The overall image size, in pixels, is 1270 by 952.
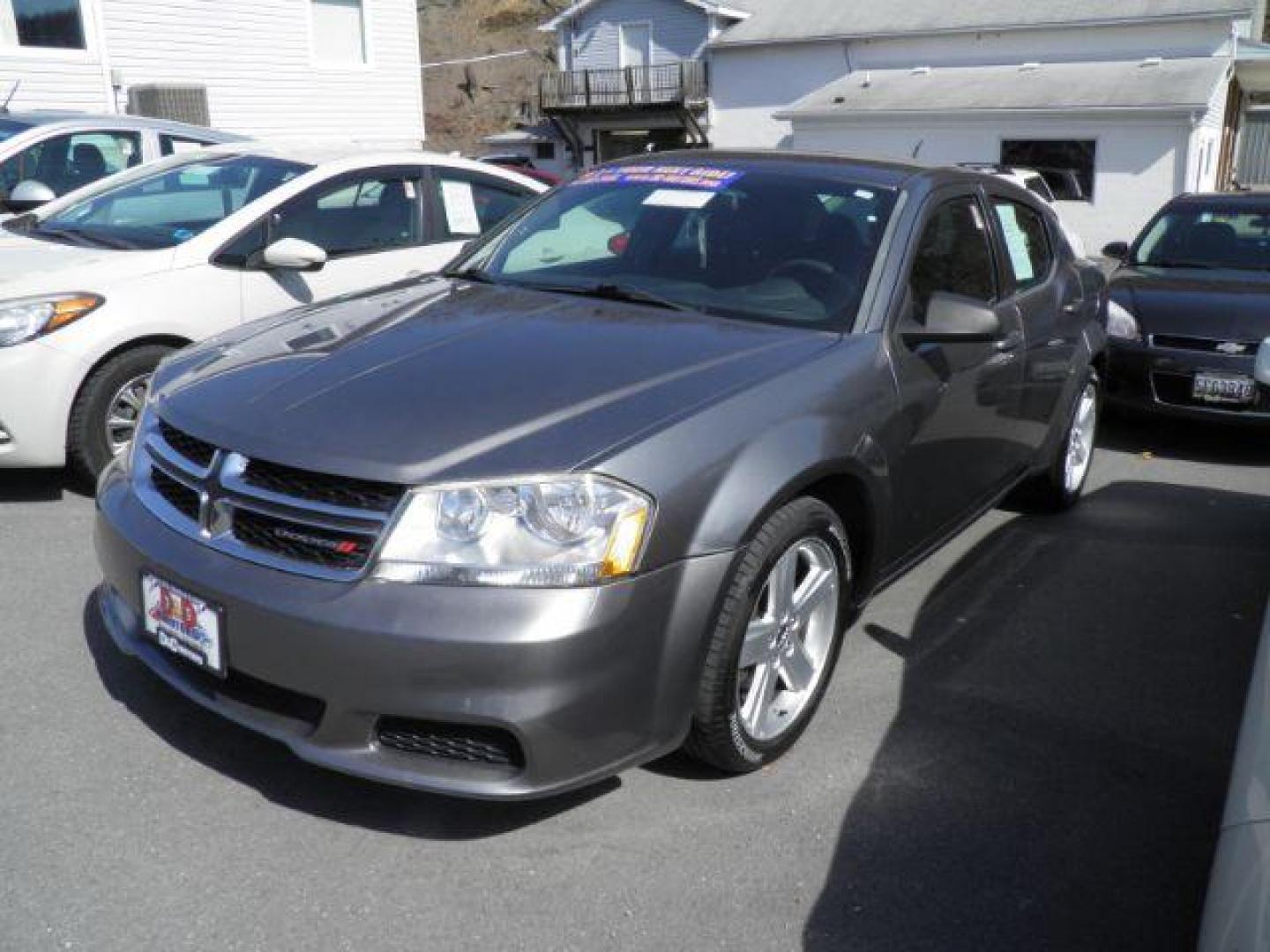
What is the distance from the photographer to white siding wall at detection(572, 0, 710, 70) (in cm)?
3428

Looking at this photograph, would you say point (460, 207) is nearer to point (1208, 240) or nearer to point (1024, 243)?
point (1024, 243)

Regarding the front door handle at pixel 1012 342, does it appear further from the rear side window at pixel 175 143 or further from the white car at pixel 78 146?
the rear side window at pixel 175 143

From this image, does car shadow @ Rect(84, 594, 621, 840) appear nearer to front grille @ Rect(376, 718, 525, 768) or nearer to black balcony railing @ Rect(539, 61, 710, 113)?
front grille @ Rect(376, 718, 525, 768)

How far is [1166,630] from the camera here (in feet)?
14.3

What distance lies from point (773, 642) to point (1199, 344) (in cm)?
485

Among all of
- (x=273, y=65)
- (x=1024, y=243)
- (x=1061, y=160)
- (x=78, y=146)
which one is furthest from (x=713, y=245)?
(x=1061, y=160)

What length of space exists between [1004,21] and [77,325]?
2707 centimetres

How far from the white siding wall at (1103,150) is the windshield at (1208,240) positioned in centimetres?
1438

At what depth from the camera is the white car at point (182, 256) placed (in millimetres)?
4965

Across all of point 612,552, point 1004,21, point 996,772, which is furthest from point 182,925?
point 1004,21

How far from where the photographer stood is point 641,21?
35.8 metres

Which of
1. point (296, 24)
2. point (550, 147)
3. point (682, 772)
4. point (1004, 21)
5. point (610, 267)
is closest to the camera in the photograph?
point (682, 772)

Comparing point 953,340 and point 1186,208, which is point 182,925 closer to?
point 953,340

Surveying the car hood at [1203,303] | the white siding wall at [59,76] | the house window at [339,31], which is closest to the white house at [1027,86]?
the house window at [339,31]
